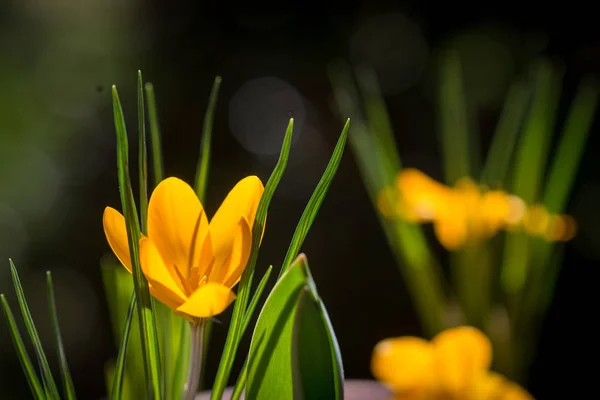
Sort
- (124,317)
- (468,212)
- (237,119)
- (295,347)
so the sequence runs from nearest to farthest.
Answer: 1. (295,347)
2. (124,317)
3. (468,212)
4. (237,119)

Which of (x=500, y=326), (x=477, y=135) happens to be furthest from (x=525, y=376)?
(x=477, y=135)

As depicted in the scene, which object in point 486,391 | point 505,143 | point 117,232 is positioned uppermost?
point 505,143

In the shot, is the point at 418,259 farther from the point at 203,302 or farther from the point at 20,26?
the point at 20,26

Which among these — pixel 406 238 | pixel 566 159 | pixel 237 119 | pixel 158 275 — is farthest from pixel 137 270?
pixel 237 119

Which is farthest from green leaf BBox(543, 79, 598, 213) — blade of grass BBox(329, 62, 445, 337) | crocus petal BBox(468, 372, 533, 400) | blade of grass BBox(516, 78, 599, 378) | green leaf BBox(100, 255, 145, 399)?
green leaf BBox(100, 255, 145, 399)

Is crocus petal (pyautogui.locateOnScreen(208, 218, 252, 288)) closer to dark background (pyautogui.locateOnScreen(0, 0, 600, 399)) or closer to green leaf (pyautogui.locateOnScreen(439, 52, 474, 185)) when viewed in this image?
green leaf (pyautogui.locateOnScreen(439, 52, 474, 185))

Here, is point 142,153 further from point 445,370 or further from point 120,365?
point 445,370

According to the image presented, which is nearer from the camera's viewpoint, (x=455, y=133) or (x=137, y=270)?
(x=137, y=270)
